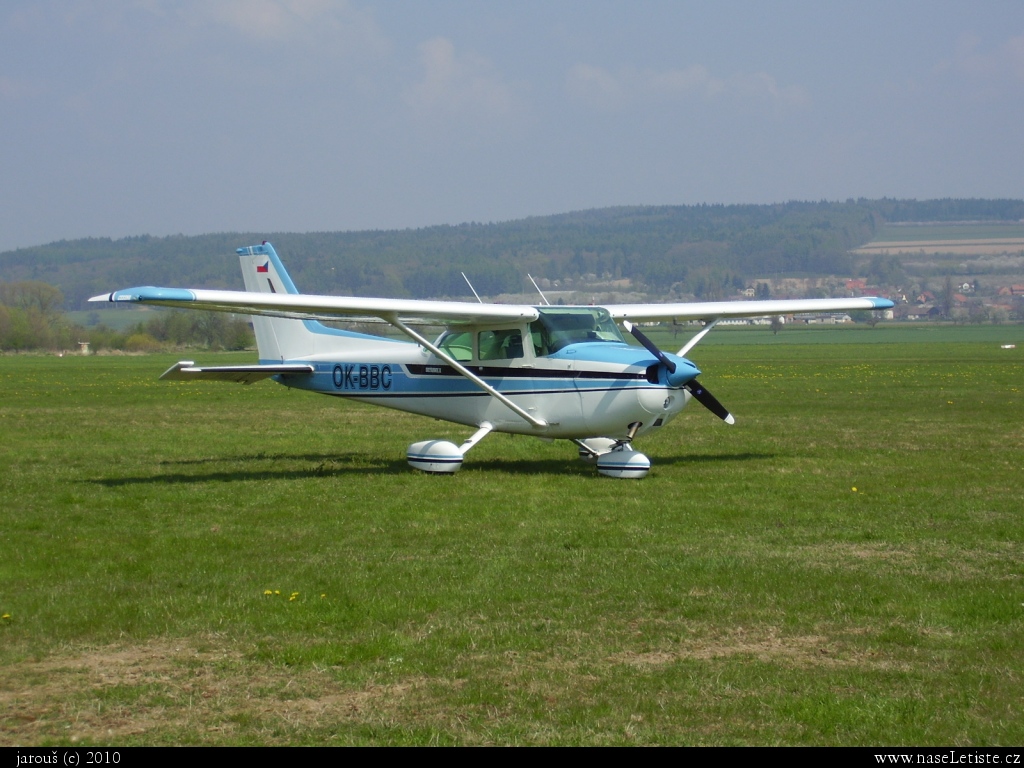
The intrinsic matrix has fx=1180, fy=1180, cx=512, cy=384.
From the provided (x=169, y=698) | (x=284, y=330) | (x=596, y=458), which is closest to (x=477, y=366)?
(x=596, y=458)

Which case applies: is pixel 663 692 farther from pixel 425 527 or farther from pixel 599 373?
pixel 599 373

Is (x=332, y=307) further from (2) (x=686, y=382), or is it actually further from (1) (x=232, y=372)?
(2) (x=686, y=382)

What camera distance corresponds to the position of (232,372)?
1605 centimetres

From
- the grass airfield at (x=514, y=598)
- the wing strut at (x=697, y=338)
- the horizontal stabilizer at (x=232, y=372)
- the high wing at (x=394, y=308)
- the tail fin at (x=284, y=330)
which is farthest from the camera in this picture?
A: the tail fin at (x=284, y=330)

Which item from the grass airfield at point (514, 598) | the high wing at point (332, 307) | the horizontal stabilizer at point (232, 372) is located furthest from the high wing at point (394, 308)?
the grass airfield at point (514, 598)

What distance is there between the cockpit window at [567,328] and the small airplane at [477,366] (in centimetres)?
1

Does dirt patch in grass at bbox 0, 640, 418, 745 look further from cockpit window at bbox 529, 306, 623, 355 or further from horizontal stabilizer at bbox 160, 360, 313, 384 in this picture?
horizontal stabilizer at bbox 160, 360, 313, 384

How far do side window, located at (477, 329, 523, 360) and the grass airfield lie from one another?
4.95 feet

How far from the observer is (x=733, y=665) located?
21.1 feet

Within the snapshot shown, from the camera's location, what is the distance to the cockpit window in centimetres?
1471

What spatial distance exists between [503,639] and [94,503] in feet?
Answer: 22.5

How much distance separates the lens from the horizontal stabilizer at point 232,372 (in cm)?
1528

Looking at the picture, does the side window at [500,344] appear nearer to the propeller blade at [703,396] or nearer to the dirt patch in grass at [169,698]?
the propeller blade at [703,396]
